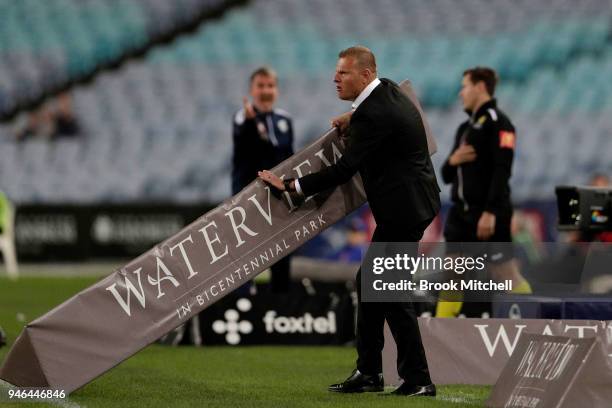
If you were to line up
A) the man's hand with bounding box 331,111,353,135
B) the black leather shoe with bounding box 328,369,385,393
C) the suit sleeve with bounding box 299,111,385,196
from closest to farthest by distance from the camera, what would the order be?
the suit sleeve with bounding box 299,111,385,196
the black leather shoe with bounding box 328,369,385,393
the man's hand with bounding box 331,111,353,135

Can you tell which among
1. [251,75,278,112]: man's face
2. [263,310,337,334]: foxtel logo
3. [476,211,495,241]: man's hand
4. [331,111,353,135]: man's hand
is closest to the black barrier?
[251,75,278,112]: man's face

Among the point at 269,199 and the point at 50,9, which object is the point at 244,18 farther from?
the point at 269,199

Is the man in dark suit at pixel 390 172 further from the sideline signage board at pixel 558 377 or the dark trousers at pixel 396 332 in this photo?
the sideline signage board at pixel 558 377

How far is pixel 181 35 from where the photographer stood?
24688 mm

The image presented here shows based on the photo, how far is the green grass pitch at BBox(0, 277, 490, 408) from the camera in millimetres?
6074

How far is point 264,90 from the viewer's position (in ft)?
31.7

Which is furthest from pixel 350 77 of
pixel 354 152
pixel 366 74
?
pixel 354 152

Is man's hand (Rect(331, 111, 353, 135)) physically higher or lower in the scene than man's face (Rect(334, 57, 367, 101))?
lower

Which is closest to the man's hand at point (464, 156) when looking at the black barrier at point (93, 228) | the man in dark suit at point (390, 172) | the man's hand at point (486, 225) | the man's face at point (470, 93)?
the man's face at point (470, 93)

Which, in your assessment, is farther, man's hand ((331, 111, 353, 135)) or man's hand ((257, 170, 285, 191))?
man's hand ((331, 111, 353, 135))

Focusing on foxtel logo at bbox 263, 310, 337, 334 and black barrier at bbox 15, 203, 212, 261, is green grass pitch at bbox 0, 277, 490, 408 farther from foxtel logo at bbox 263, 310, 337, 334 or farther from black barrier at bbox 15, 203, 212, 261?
black barrier at bbox 15, 203, 212, 261

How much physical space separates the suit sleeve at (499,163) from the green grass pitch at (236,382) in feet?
5.11

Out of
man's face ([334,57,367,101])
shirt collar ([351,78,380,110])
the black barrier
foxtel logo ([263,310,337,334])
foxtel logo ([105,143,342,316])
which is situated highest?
man's face ([334,57,367,101])

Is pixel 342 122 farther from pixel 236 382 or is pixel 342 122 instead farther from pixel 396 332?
pixel 236 382
